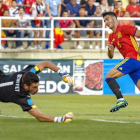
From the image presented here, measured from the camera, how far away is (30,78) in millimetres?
9375

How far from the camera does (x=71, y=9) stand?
22766 millimetres

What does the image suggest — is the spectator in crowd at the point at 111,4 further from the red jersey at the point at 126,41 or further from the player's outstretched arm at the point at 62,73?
the player's outstretched arm at the point at 62,73

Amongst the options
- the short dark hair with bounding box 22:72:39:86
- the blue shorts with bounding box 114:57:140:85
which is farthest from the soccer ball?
the blue shorts with bounding box 114:57:140:85

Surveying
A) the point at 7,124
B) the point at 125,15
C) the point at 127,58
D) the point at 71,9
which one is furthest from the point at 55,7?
the point at 7,124

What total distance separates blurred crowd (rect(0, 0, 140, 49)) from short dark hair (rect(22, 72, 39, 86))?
12428 mm

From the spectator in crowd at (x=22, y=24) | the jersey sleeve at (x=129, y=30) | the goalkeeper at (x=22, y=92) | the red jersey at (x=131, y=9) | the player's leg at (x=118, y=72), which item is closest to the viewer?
the goalkeeper at (x=22, y=92)

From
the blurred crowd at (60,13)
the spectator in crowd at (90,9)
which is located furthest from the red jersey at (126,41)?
the spectator in crowd at (90,9)

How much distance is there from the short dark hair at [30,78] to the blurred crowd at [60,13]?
12.4m

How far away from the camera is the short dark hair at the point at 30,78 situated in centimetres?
936

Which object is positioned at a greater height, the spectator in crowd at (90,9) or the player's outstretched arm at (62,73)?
the player's outstretched arm at (62,73)

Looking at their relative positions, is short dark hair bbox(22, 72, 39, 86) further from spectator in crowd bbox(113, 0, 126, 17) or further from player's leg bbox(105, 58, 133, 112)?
spectator in crowd bbox(113, 0, 126, 17)

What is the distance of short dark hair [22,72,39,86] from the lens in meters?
9.36

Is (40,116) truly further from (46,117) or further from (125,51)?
(125,51)

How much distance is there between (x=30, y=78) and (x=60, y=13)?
13.4m
